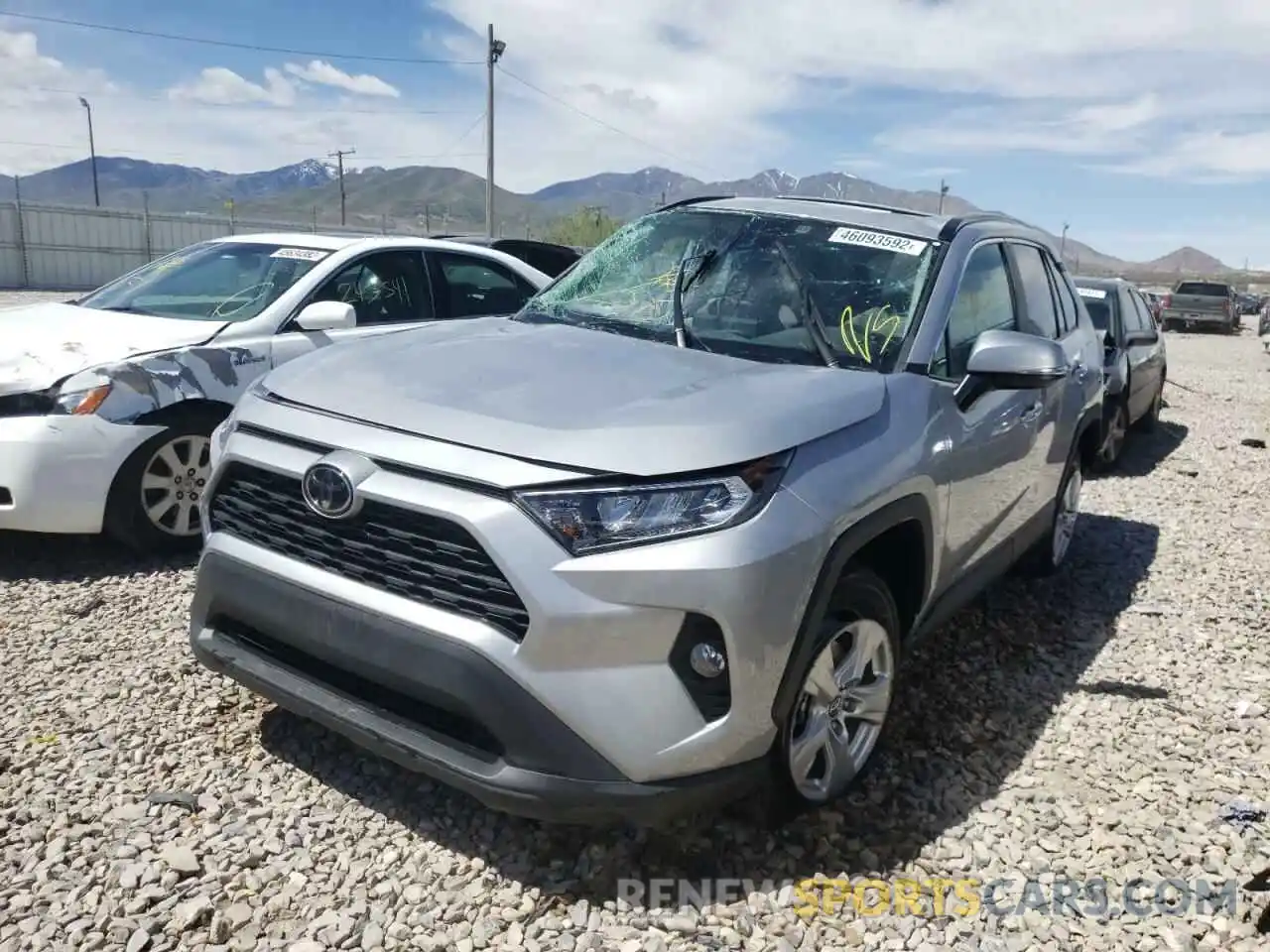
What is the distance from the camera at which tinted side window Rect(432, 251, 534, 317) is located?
236 inches

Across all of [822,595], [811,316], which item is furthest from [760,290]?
[822,595]

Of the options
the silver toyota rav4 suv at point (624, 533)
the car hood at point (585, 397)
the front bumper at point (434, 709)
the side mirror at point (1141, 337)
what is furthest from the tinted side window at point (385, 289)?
the side mirror at point (1141, 337)

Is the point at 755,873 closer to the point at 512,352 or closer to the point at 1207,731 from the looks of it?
the point at 512,352

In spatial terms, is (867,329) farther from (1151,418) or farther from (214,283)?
(1151,418)

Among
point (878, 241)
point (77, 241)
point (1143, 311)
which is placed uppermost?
point (878, 241)

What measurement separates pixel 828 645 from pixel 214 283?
4.17 m

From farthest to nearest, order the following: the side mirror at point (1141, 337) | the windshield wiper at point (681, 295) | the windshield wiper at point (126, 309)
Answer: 1. the side mirror at point (1141, 337)
2. the windshield wiper at point (126, 309)
3. the windshield wiper at point (681, 295)

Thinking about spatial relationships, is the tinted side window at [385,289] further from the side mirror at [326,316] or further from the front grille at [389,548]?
the front grille at [389,548]

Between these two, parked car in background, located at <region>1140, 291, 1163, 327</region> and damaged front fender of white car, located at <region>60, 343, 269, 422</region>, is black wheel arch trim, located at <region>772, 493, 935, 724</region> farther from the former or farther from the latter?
parked car in background, located at <region>1140, 291, 1163, 327</region>

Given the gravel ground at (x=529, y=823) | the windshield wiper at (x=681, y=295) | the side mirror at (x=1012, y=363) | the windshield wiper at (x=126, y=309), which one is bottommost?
the gravel ground at (x=529, y=823)

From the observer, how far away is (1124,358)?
8172mm

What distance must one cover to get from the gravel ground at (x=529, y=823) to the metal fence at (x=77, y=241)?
96.5 ft

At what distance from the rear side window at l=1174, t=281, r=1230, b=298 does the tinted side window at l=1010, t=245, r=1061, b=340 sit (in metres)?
32.3

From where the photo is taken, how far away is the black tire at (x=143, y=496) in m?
4.45
